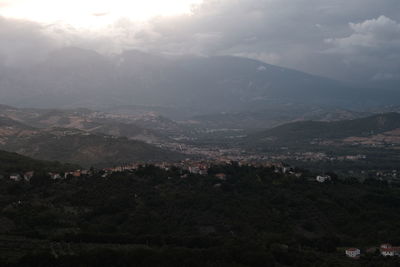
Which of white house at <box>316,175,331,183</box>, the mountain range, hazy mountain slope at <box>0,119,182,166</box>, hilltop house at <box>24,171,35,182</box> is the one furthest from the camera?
hazy mountain slope at <box>0,119,182,166</box>

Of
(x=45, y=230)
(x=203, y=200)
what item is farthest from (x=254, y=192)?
(x=45, y=230)

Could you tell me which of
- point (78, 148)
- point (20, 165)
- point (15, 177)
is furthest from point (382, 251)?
point (78, 148)

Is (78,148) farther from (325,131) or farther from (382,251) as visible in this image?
(325,131)

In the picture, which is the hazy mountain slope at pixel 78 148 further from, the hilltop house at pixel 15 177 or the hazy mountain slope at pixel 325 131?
the hazy mountain slope at pixel 325 131

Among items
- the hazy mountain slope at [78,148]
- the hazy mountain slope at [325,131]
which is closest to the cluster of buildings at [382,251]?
the hazy mountain slope at [78,148]

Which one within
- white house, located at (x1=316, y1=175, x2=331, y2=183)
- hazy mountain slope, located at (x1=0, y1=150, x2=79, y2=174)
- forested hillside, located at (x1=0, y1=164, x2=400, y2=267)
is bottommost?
forested hillside, located at (x1=0, y1=164, x2=400, y2=267)

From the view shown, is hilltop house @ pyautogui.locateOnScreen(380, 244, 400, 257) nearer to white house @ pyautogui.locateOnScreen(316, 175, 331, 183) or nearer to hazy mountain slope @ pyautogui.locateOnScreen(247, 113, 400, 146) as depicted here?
white house @ pyautogui.locateOnScreen(316, 175, 331, 183)

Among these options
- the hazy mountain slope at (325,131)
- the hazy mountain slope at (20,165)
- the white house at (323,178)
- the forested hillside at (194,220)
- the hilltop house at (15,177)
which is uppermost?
the hazy mountain slope at (325,131)

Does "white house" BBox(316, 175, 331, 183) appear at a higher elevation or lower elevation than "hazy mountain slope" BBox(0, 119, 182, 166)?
lower

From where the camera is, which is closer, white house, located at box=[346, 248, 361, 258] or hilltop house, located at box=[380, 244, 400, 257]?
white house, located at box=[346, 248, 361, 258]

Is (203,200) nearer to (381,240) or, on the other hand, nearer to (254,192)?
(254,192)

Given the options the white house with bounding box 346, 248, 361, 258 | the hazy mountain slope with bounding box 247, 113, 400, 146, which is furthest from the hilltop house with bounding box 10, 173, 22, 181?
the hazy mountain slope with bounding box 247, 113, 400, 146
